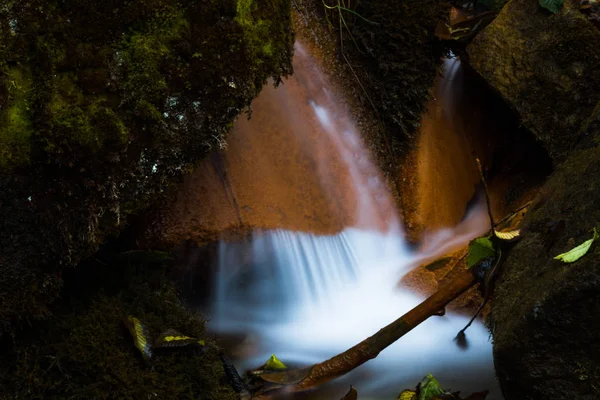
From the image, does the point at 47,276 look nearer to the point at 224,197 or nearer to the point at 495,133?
the point at 224,197

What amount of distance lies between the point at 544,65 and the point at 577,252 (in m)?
2.44

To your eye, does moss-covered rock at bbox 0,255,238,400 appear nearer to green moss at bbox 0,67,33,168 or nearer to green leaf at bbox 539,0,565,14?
green moss at bbox 0,67,33,168

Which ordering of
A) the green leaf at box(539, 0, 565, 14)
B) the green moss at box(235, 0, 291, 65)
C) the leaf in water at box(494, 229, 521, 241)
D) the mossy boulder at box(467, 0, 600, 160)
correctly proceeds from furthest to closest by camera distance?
the green leaf at box(539, 0, 565, 14), the mossy boulder at box(467, 0, 600, 160), the leaf in water at box(494, 229, 521, 241), the green moss at box(235, 0, 291, 65)

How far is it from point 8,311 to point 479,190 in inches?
152

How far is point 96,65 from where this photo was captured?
263 cm

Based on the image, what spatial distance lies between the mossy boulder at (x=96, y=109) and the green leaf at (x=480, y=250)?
155cm

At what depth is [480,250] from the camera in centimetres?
333

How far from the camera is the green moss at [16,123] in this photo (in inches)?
96.7

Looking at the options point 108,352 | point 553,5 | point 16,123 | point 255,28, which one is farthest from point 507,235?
point 16,123

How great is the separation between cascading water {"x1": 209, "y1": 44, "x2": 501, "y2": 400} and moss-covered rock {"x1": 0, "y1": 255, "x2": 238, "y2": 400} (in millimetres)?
532

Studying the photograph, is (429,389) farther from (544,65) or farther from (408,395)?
(544,65)

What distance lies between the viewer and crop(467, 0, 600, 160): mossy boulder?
14.6ft

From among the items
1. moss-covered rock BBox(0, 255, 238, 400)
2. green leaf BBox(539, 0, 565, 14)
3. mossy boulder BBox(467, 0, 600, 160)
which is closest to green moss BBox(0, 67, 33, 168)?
moss-covered rock BBox(0, 255, 238, 400)

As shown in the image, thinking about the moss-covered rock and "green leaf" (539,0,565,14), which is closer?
the moss-covered rock
